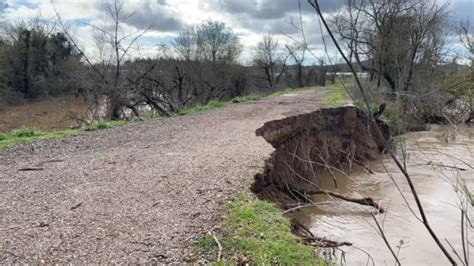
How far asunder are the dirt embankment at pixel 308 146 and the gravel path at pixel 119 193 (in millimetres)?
539

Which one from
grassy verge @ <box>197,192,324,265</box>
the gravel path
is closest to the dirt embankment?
the gravel path

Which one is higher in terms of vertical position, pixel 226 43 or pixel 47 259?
pixel 226 43

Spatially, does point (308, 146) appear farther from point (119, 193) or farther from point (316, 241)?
point (119, 193)

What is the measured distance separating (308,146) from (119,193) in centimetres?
802

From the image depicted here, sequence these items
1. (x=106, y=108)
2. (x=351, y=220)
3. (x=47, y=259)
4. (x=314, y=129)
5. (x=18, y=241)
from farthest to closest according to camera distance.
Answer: (x=106, y=108)
(x=314, y=129)
(x=351, y=220)
(x=18, y=241)
(x=47, y=259)

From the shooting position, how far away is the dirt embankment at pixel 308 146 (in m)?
8.58

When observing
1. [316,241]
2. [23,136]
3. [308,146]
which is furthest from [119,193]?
[308,146]

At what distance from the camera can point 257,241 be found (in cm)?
498

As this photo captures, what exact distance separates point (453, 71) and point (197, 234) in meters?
20.1

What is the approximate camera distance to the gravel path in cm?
468

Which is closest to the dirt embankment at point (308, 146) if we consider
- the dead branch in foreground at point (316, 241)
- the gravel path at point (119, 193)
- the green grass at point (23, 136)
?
the gravel path at point (119, 193)

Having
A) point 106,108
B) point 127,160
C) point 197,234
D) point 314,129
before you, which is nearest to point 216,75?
point 106,108

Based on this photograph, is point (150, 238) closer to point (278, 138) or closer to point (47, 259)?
point (47, 259)

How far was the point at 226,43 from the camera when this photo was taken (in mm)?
40062
